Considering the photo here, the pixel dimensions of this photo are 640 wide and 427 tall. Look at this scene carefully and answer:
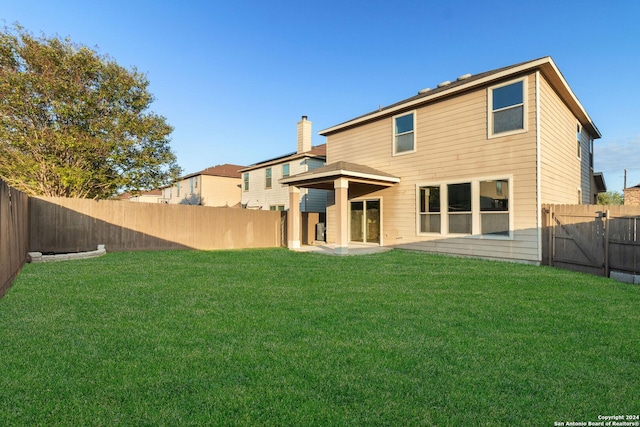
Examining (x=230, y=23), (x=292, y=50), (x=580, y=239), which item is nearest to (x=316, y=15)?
(x=292, y=50)

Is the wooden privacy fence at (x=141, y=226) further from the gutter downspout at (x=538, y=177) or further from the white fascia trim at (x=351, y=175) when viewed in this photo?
the gutter downspout at (x=538, y=177)

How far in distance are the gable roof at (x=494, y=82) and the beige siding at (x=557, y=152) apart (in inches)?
8.6

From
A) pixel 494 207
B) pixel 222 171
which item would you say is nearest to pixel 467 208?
pixel 494 207

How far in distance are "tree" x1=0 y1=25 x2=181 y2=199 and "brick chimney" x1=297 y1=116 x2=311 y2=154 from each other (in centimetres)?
838

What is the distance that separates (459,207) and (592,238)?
11.4 feet

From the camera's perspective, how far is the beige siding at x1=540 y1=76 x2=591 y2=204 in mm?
9227

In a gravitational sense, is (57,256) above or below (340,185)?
below

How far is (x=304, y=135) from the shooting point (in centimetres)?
1958

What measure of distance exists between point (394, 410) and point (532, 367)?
152 centimetres

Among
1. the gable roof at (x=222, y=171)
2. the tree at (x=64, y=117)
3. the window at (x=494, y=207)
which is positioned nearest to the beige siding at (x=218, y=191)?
the gable roof at (x=222, y=171)

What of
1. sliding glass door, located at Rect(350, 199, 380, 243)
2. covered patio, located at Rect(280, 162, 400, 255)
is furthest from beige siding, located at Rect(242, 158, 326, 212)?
sliding glass door, located at Rect(350, 199, 380, 243)

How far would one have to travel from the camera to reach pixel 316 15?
14.0m

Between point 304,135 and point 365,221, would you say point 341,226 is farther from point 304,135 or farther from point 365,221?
point 304,135

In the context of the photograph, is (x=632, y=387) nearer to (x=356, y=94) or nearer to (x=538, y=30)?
(x=538, y=30)
